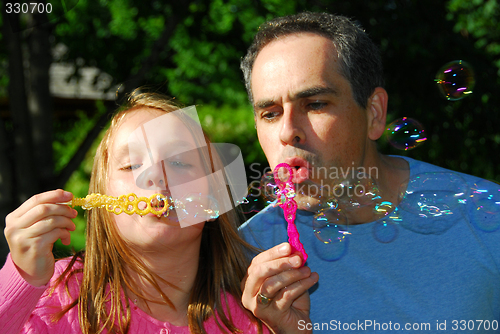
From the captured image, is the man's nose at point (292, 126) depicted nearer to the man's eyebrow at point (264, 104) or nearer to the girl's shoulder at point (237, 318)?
the man's eyebrow at point (264, 104)

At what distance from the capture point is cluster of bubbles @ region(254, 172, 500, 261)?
1.79 m

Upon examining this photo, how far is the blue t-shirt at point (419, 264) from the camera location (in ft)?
5.65

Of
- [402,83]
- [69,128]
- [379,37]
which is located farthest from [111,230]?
[69,128]

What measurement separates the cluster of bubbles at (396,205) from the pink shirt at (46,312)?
18.2 inches

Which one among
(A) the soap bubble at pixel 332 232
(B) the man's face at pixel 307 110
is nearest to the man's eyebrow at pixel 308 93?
(B) the man's face at pixel 307 110

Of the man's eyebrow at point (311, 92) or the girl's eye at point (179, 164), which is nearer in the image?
the girl's eye at point (179, 164)

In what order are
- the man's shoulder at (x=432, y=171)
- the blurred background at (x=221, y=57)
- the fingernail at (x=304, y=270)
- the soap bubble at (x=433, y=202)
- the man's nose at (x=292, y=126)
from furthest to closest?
1. the blurred background at (x=221, y=57)
2. the man's shoulder at (x=432, y=171)
3. the soap bubble at (x=433, y=202)
4. the man's nose at (x=292, y=126)
5. the fingernail at (x=304, y=270)

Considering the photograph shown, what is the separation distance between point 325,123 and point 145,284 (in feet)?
3.05

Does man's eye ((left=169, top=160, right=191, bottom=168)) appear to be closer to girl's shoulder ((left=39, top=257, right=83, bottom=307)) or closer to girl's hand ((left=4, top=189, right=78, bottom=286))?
girl's hand ((left=4, top=189, right=78, bottom=286))

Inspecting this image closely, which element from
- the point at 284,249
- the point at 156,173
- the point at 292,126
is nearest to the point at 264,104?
the point at 292,126

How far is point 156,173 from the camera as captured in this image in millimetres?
1522

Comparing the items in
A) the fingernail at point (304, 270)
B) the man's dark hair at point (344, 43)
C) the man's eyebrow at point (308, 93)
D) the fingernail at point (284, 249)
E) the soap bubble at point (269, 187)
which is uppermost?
the man's dark hair at point (344, 43)

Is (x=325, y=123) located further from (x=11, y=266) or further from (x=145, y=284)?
(x=11, y=266)

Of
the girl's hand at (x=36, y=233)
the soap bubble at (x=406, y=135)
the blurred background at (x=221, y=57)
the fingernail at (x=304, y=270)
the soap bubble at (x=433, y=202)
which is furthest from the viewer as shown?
the blurred background at (x=221, y=57)
